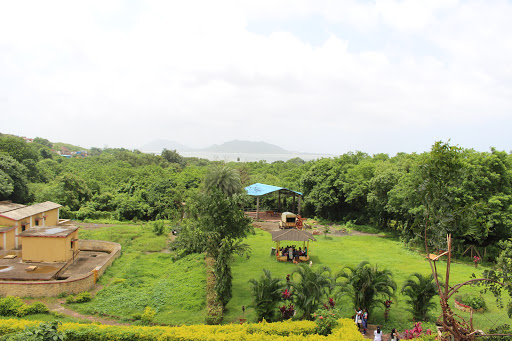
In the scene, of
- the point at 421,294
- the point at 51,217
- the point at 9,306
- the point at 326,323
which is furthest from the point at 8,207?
the point at 421,294

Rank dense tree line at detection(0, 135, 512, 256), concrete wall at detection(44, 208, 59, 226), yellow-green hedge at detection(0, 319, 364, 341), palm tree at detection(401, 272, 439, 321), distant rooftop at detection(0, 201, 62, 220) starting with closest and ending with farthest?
dense tree line at detection(0, 135, 512, 256), yellow-green hedge at detection(0, 319, 364, 341), palm tree at detection(401, 272, 439, 321), distant rooftop at detection(0, 201, 62, 220), concrete wall at detection(44, 208, 59, 226)

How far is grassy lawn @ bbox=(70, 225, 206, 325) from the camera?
43.4 ft

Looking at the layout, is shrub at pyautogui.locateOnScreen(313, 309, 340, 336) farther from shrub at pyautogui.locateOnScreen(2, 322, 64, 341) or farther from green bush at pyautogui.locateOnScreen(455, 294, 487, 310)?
shrub at pyautogui.locateOnScreen(2, 322, 64, 341)

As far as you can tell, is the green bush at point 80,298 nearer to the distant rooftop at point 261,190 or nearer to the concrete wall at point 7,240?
the concrete wall at point 7,240

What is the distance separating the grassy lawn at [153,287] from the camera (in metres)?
13.2

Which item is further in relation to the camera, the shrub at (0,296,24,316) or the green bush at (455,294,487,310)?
the green bush at (455,294,487,310)

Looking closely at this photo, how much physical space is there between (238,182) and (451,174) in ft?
65.0

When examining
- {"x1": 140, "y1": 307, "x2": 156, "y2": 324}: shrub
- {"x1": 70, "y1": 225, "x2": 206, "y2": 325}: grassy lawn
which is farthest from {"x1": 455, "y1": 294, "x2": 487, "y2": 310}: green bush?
{"x1": 140, "y1": 307, "x2": 156, "y2": 324}: shrub

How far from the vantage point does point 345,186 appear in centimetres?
3369

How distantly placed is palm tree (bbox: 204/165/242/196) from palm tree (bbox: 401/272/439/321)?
1663cm

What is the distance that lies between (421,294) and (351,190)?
22.3 meters

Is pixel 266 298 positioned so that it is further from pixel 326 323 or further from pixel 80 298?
pixel 80 298

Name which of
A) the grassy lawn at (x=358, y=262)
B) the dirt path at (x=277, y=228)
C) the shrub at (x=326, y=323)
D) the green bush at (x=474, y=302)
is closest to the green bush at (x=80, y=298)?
the grassy lawn at (x=358, y=262)

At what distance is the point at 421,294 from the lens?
12.3m
